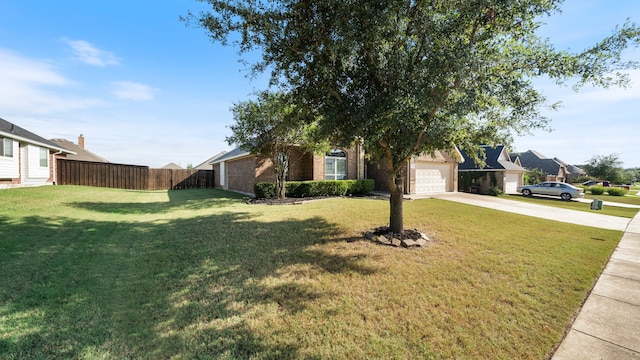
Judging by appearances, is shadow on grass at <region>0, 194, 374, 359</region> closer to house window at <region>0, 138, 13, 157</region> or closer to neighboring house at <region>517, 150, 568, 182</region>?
house window at <region>0, 138, 13, 157</region>

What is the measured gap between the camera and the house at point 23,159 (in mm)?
14094

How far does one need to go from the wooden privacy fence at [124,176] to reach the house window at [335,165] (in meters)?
16.1

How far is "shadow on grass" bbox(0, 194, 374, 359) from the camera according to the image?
2.88 metres

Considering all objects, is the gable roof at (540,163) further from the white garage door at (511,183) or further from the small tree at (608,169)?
the white garage door at (511,183)

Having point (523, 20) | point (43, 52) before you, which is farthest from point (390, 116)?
point (43, 52)

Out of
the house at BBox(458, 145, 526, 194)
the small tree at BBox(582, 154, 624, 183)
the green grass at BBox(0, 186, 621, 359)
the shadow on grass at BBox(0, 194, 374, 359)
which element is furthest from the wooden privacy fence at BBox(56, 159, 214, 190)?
the small tree at BBox(582, 154, 624, 183)

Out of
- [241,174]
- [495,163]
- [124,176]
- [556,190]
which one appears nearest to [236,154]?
[241,174]

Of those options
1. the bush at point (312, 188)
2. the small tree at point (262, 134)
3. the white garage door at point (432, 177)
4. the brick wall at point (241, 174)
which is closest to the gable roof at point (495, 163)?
the white garage door at point (432, 177)

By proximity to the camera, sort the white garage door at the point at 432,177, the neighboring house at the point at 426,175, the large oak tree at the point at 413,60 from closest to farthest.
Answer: the large oak tree at the point at 413,60, the neighboring house at the point at 426,175, the white garage door at the point at 432,177

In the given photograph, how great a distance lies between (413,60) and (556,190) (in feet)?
78.1

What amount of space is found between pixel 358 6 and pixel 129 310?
6.88m

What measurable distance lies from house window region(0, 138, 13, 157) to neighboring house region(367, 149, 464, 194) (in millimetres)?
22029

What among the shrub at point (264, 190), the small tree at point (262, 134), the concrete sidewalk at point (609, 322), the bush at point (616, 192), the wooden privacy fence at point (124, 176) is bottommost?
the concrete sidewalk at point (609, 322)

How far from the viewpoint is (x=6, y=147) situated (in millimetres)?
14141
